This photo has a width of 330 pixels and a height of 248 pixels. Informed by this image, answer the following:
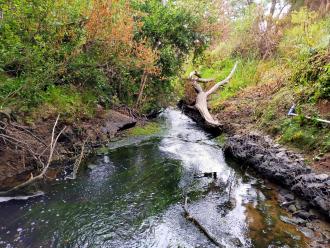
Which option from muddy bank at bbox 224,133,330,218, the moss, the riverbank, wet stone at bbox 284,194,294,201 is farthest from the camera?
the moss

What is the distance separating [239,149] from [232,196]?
290 centimetres

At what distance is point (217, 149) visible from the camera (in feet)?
37.2

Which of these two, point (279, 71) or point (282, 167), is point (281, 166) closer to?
point (282, 167)

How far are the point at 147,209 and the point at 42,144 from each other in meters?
3.49

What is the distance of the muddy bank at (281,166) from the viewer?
21.7 feet

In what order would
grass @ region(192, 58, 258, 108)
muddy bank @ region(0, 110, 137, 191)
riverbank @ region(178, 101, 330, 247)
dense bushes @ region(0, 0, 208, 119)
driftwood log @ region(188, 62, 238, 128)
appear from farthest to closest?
grass @ region(192, 58, 258, 108)
driftwood log @ region(188, 62, 238, 128)
dense bushes @ region(0, 0, 208, 119)
muddy bank @ region(0, 110, 137, 191)
riverbank @ region(178, 101, 330, 247)

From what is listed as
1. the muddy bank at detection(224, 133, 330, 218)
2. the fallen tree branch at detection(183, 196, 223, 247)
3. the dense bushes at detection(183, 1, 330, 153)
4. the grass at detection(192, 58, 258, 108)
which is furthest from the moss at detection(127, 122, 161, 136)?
the fallen tree branch at detection(183, 196, 223, 247)

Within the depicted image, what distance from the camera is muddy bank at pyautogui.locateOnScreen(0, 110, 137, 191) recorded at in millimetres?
7492

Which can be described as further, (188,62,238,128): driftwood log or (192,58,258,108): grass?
(192,58,258,108): grass

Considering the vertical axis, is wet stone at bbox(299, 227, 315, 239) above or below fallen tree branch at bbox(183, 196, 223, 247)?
above

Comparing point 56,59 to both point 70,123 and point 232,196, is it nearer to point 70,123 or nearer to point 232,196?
point 70,123

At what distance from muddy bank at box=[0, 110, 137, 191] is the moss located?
103 centimetres

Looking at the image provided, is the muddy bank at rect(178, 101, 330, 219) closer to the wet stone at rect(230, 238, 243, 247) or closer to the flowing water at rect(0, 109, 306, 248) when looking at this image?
the flowing water at rect(0, 109, 306, 248)

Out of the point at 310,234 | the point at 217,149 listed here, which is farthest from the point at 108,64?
the point at 310,234
